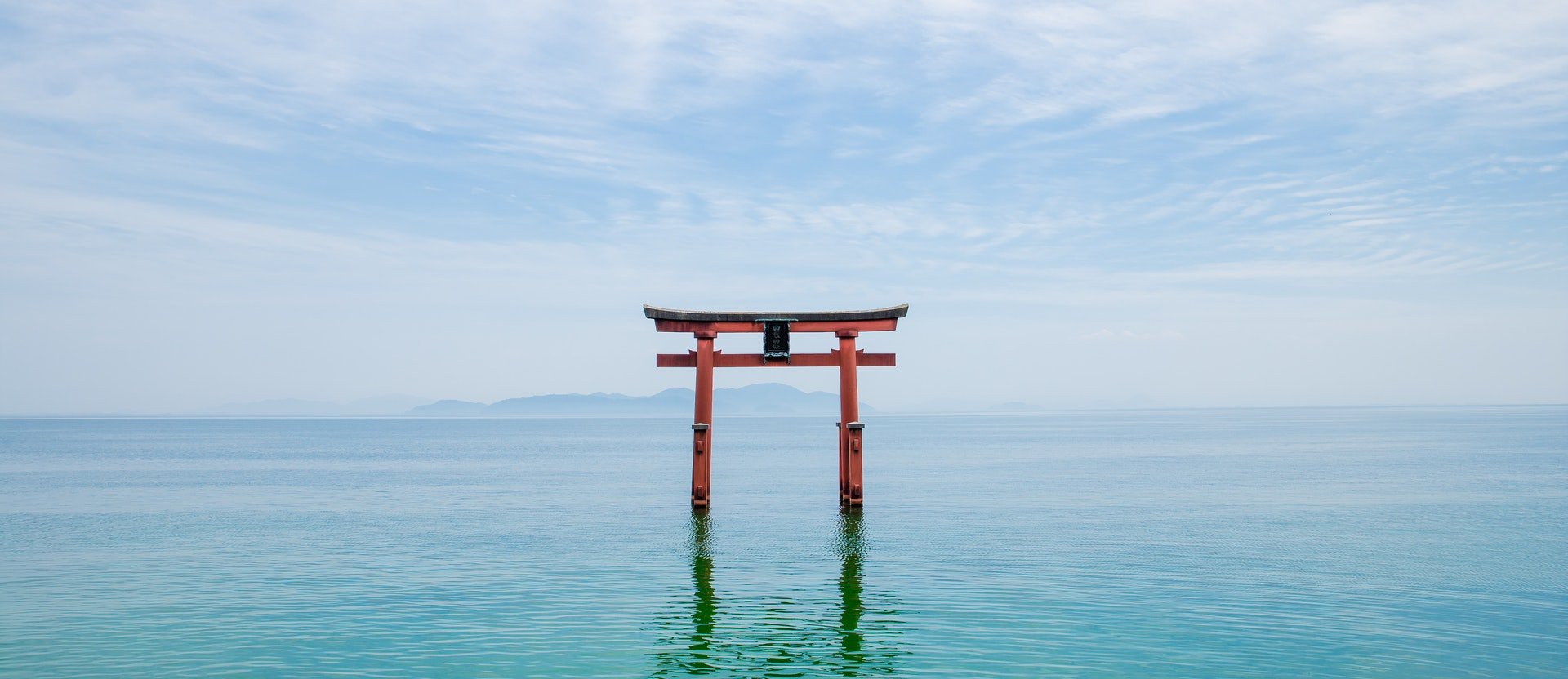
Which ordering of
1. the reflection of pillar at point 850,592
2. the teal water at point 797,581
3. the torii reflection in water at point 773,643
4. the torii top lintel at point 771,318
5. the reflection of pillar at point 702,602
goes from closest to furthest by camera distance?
1. the torii reflection in water at point 773,643
2. the teal water at point 797,581
3. the reflection of pillar at point 850,592
4. the reflection of pillar at point 702,602
5. the torii top lintel at point 771,318

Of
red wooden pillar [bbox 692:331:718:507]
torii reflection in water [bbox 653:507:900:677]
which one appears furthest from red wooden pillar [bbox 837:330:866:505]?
torii reflection in water [bbox 653:507:900:677]

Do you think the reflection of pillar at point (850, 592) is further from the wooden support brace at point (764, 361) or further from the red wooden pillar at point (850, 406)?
the wooden support brace at point (764, 361)

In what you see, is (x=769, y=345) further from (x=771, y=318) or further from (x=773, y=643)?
(x=773, y=643)

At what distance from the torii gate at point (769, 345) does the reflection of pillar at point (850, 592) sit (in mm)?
1936

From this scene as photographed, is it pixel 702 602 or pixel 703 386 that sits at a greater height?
pixel 703 386

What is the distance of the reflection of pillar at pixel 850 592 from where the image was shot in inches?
473

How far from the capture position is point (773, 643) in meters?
12.5

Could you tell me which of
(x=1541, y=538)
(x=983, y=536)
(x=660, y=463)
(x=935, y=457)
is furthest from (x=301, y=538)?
(x=935, y=457)

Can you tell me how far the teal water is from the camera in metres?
11.9

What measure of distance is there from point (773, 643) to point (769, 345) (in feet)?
37.7

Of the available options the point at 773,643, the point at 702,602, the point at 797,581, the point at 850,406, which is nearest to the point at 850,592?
the point at 797,581

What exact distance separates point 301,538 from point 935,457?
42.3 metres

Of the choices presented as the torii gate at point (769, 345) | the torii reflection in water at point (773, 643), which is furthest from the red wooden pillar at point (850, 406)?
the torii reflection in water at point (773, 643)

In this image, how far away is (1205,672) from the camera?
11.1 meters
